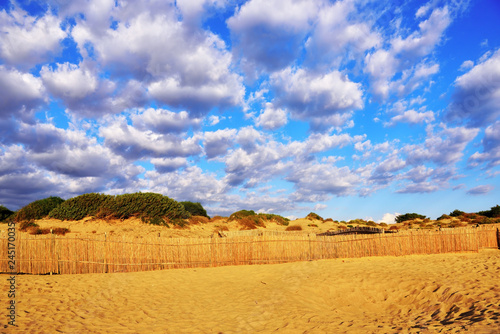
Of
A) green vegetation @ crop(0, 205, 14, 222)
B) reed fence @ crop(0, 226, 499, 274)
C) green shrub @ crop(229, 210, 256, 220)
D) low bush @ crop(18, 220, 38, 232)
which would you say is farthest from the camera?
green shrub @ crop(229, 210, 256, 220)

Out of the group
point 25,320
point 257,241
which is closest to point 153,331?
point 25,320

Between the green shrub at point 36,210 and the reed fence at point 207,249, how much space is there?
1351cm

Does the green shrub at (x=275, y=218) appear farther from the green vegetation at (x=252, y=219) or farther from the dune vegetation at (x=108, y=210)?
the dune vegetation at (x=108, y=210)

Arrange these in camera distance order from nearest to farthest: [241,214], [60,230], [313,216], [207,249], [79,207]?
1. [207,249]
2. [60,230]
3. [79,207]
4. [241,214]
5. [313,216]

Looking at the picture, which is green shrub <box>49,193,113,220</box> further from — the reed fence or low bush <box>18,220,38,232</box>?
the reed fence

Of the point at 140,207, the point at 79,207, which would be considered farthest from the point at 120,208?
the point at 79,207

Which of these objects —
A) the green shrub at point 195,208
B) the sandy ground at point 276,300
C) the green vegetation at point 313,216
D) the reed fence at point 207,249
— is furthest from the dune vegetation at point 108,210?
the green vegetation at point 313,216

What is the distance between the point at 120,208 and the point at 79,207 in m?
2.87

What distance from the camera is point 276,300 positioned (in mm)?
8492

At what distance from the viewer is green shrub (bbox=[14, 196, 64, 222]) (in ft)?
75.3

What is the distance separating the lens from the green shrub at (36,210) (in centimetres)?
2294

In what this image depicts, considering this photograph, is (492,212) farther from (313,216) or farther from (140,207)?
(140,207)

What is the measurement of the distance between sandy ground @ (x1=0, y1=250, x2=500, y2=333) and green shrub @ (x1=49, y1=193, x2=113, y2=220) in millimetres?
13141

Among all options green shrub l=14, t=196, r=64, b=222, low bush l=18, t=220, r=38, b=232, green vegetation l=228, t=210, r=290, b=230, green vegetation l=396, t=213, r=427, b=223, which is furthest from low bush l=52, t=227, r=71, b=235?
green vegetation l=396, t=213, r=427, b=223
